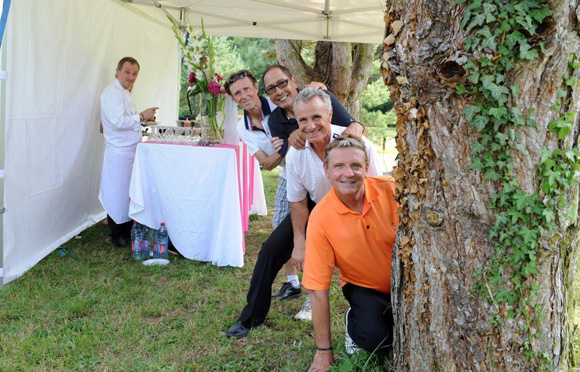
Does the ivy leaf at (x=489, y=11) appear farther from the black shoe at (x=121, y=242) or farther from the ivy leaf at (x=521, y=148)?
the black shoe at (x=121, y=242)

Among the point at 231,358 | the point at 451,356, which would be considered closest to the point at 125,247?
the point at 231,358

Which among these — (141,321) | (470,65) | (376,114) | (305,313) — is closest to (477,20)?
(470,65)

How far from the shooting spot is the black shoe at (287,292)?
12.9ft

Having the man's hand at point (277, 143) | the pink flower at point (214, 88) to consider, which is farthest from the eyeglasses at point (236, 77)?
the pink flower at point (214, 88)

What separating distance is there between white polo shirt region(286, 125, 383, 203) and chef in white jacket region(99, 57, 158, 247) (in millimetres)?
2585

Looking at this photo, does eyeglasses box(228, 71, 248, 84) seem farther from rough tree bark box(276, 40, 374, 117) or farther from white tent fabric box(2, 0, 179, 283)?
rough tree bark box(276, 40, 374, 117)

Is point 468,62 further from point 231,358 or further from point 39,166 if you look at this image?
point 39,166

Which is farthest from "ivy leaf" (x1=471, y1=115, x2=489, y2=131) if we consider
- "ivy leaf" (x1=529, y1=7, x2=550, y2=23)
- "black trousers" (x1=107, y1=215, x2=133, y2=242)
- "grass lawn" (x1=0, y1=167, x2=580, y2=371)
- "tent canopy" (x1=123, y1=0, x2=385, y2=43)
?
"tent canopy" (x1=123, y1=0, x2=385, y2=43)

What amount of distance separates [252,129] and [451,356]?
90.3 inches

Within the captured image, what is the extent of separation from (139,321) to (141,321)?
32mm

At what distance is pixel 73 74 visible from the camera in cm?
508

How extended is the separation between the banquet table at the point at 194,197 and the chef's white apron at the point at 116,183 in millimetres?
486

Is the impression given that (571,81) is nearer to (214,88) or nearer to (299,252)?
(299,252)

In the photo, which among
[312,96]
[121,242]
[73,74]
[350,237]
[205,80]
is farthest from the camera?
[121,242]
